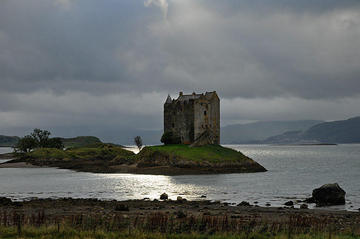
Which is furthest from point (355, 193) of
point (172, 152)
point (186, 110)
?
point (186, 110)

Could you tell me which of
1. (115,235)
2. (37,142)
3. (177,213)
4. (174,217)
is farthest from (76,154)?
(115,235)

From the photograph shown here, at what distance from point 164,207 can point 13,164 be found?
96338 millimetres

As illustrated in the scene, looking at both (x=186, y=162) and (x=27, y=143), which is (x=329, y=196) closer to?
(x=186, y=162)

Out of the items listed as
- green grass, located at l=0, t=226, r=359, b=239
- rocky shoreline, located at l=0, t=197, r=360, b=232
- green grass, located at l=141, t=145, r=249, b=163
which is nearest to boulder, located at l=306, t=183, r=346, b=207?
rocky shoreline, located at l=0, t=197, r=360, b=232

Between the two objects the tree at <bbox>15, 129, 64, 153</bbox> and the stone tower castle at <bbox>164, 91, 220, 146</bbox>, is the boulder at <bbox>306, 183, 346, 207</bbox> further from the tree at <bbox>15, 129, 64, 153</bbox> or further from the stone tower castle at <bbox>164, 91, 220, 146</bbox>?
the tree at <bbox>15, 129, 64, 153</bbox>

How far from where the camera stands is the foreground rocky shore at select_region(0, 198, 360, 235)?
2466 cm

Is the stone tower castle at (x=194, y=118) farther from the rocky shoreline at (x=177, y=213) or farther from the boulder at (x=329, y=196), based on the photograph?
the rocky shoreline at (x=177, y=213)

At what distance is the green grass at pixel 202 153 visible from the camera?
285ft

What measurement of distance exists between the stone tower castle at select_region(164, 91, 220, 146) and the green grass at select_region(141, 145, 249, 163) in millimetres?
6228

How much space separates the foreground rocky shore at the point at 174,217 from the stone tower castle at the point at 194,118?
5936 centimetres

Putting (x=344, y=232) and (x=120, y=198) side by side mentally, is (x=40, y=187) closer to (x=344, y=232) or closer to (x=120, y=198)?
(x=120, y=198)

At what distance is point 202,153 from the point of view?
8881 centimetres

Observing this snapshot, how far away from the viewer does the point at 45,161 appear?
126 m

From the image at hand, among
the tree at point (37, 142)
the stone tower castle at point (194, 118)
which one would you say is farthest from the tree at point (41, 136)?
the stone tower castle at point (194, 118)
